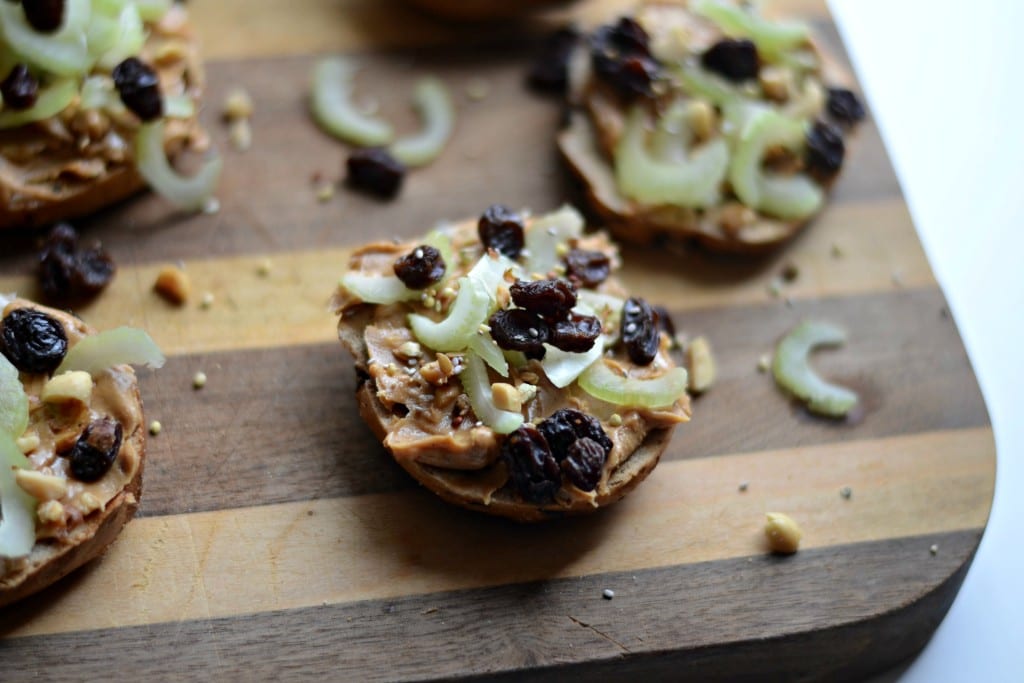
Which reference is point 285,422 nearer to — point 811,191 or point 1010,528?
point 811,191

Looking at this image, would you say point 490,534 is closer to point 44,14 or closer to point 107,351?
point 107,351

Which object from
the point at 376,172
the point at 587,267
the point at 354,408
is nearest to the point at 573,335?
the point at 587,267

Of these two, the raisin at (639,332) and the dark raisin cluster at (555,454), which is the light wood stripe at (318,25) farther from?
the dark raisin cluster at (555,454)

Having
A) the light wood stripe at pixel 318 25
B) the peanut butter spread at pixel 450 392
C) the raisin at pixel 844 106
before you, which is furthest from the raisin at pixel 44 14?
the raisin at pixel 844 106

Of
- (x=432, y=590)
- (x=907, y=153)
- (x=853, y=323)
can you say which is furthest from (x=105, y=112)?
(x=907, y=153)

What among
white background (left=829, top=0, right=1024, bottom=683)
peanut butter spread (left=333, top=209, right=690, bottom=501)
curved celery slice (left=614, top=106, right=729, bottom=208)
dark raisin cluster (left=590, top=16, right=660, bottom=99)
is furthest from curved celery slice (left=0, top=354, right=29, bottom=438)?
white background (left=829, top=0, right=1024, bottom=683)

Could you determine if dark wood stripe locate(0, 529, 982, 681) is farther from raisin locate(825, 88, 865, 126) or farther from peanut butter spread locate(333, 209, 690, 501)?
raisin locate(825, 88, 865, 126)
